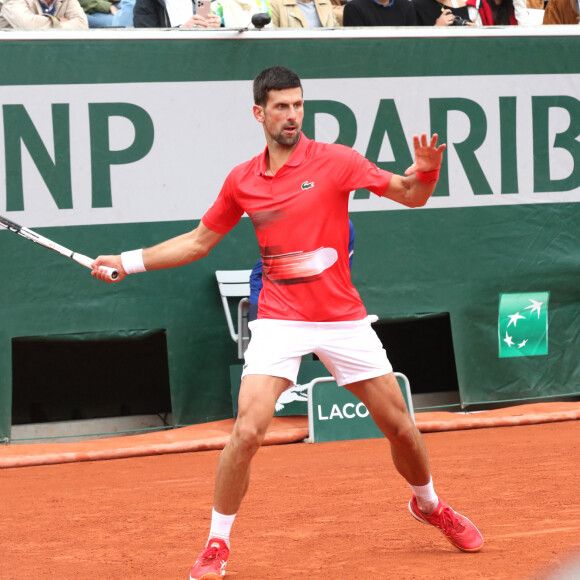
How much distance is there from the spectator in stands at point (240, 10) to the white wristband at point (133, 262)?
427 cm

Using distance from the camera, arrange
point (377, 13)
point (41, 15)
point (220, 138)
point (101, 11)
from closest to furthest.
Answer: point (220, 138), point (41, 15), point (377, 13), point (101, 11)

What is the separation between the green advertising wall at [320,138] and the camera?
23.5 feet

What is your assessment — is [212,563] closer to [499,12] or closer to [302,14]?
[302,14]

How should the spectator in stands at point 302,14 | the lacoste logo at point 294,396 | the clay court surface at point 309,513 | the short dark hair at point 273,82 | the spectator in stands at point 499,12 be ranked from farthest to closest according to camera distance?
the spectator in stands at point 499,12
the spectator in stands at point 302,14
the lacoste logo at point 294,396
the clay court surface at point 309,513
the short dark hair at point 273,82

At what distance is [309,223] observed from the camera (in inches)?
152

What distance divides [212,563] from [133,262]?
1.34 metres

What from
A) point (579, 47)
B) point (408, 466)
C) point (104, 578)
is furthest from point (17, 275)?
point (579, 47)

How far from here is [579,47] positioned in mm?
8000

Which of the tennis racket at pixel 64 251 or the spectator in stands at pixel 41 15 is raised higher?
the spectator in stands at pixel 41 15

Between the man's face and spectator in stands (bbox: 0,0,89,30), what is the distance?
419 centimetres

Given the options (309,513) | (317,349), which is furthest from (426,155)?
(309,513)

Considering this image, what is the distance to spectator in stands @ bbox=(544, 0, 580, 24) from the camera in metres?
8.51

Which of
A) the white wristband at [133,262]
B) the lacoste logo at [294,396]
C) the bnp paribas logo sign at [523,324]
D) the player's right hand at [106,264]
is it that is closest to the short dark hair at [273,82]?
the white wristband at [133,262]

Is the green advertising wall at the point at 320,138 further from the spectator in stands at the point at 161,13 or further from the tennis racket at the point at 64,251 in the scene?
the tennis racket at the point at 64,251
